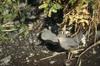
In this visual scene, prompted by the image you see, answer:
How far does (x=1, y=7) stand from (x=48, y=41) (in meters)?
0.84

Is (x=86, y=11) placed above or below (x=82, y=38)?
above

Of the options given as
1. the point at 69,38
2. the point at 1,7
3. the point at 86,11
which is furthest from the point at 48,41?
the point at 1,7

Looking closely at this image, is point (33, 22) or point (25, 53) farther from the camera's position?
point (33, 22)

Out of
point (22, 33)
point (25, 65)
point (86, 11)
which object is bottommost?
point (25, 65)

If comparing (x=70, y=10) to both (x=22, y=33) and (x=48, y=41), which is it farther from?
(x=22, y=33)

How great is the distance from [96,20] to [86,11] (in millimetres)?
162

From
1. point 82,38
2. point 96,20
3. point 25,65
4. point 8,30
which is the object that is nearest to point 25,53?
point 25,65

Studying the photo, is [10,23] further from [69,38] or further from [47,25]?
[69,38]

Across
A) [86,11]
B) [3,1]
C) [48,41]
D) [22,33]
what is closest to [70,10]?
[86,11]

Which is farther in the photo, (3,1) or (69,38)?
(3,1)

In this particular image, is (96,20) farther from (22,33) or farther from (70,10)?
(22,33)

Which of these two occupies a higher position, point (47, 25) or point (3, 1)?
point (3, 1)

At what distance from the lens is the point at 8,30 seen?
399 cm

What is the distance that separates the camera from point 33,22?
13.3 feet
